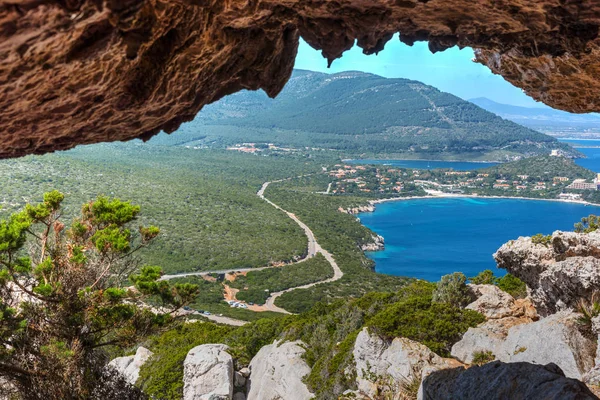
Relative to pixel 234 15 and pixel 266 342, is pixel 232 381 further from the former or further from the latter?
pixel 234 15

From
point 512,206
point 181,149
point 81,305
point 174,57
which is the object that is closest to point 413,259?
point 512,206

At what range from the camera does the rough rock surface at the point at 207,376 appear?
1132 cm

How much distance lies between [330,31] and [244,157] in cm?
11934

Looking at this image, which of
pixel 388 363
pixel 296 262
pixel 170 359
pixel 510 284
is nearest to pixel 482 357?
pixel 388 363

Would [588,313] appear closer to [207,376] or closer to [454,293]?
[454,293]

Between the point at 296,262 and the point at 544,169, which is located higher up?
the point at 544,169

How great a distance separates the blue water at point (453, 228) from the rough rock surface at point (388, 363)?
43.4 metres

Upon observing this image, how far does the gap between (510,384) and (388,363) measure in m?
3.19

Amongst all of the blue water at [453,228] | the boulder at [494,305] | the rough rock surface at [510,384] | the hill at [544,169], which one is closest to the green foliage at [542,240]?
the boulder at [494,305]

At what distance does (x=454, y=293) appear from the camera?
1068 centimetres

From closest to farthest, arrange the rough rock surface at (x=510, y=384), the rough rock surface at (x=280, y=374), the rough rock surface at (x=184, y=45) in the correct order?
the rough rock surface at (x=184, y=45) < the rough rock surface at (x=510, y=384) < the rough rock surface at (x=280, y=374)

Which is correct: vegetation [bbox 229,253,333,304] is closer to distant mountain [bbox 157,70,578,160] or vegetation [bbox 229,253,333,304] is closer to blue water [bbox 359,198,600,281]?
blue water [bbox 359,198,600,281]

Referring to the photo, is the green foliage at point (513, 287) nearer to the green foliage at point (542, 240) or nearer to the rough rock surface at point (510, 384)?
the green foliage at point (542, 240)

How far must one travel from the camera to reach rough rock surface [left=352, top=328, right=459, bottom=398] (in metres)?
7.73
